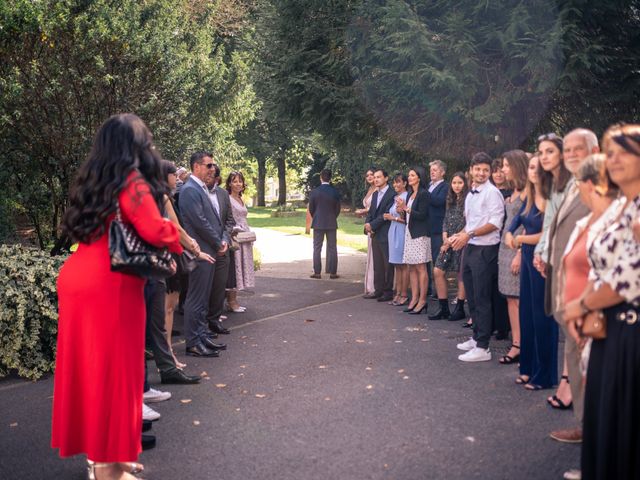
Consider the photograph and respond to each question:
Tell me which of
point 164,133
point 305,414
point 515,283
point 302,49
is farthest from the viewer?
point 302,49

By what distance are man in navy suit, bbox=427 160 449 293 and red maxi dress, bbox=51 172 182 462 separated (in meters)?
7.35

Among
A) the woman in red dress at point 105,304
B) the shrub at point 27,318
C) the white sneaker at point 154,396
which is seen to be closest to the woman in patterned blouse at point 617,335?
the woman in red dress at point 105,304

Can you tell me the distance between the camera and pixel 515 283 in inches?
290

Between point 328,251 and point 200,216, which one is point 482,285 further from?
point 328,251

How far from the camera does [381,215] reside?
12.2 metres

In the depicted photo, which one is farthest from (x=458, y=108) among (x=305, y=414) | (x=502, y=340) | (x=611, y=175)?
(x=611, y=175)

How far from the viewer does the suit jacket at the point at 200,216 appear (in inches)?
310

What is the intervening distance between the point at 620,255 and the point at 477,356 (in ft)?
14.3

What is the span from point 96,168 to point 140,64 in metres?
7.98

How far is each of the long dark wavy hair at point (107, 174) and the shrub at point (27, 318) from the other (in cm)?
313

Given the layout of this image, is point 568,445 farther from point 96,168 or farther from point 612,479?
point 96,168

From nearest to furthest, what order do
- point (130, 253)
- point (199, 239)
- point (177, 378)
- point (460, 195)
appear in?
point (130, 253) < point (177, 378) < point (199, 239) < point (460, 195)

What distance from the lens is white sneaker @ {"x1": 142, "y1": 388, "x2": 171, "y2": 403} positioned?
6.18 metres

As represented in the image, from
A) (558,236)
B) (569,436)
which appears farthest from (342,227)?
(569,436)
